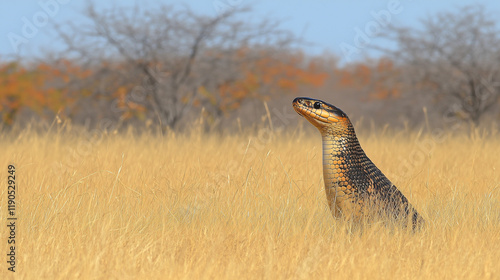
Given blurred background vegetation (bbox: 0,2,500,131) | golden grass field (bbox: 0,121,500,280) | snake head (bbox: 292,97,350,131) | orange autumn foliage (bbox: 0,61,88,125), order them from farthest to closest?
orange autumn foliage (bbox: 0,61,88,125) → blurred background vegetation (bbox: 0,2,500,131) → snake head (bbox: 292,97,350,131) → golden grass field (bbox: 0,121,500,280)

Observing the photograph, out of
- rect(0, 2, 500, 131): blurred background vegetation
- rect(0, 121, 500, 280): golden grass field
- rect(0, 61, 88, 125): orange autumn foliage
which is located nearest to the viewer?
rect(0, 121, 500, 280): golden grass field

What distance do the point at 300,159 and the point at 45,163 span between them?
10.3 feet

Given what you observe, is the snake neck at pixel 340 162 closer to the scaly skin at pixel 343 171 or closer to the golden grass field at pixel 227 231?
the scaly skin at pixel 343 171

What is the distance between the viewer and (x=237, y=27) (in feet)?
52.6

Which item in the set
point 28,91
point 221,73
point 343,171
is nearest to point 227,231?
point 343,171

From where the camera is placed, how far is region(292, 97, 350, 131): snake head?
4285 mm

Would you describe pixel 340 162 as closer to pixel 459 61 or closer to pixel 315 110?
pixel 315 110

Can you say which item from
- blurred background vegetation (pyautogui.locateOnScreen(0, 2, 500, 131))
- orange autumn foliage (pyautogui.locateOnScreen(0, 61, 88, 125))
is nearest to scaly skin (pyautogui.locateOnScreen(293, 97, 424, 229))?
blurred background vegetation (pyautogui.locateOnScreen(0, 2, 500, 131))

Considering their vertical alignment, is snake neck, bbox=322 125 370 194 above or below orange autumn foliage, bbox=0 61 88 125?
above

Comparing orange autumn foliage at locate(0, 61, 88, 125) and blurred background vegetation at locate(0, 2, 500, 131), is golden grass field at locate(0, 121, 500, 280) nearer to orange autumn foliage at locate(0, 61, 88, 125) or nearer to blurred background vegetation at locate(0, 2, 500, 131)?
blurred background vegetation at locate(0, 2, 500, 131)

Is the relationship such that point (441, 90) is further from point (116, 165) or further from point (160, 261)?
A: point (160, 261)

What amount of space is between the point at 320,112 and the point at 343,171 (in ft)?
1.56

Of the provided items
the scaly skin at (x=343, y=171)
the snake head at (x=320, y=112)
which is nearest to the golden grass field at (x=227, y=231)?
the scaly skin at (x=343, y=171)

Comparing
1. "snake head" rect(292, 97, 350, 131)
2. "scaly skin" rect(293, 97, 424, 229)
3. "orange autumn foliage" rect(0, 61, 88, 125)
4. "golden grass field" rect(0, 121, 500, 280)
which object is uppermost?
"snake head" rect(292, 97, 350, 131)
